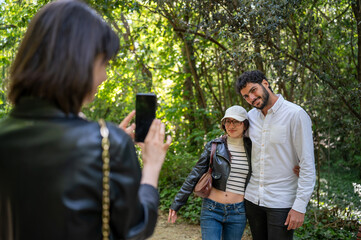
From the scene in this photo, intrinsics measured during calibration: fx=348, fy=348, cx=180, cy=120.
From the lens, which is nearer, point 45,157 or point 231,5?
point 45,157

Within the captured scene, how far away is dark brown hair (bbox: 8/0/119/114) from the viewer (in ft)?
3.68

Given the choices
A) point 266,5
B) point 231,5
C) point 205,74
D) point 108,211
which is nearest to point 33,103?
point 108,211

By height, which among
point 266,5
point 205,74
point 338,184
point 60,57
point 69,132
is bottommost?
point 338,184

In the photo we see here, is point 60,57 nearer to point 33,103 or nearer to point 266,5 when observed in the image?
point 33,103

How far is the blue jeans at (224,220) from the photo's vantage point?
3668 mm

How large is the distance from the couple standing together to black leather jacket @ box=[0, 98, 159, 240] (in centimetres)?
251

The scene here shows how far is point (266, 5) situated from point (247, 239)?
13.6 feet

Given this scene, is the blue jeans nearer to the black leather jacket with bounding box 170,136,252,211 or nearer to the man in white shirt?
the man in white shirt

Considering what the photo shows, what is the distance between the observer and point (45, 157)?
109 cm

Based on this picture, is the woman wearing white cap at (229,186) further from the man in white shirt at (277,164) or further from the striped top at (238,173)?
the man in white shirt at (277,164)

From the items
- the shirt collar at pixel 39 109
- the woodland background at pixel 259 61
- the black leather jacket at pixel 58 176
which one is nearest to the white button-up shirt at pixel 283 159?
the woodland background at pixel 259 61

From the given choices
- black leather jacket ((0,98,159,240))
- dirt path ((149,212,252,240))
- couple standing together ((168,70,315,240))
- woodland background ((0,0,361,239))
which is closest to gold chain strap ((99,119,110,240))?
black leather jacket ((0,98,159,240))

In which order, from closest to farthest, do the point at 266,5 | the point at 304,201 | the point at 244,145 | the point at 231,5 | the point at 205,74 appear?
the point at 304,201 → the point at 244,145 → the point at 266,5 → the point at 231,5 → the point at 205,74

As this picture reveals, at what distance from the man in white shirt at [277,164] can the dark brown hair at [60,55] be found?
2.57 m
